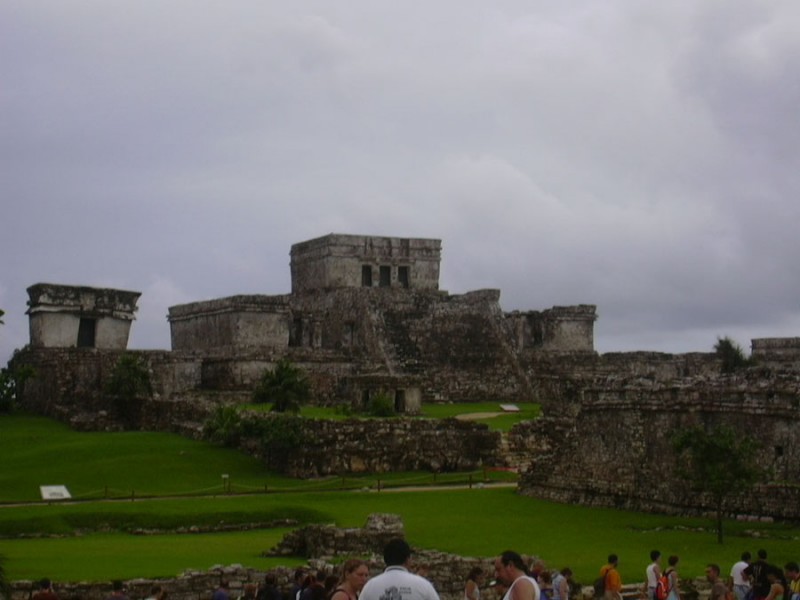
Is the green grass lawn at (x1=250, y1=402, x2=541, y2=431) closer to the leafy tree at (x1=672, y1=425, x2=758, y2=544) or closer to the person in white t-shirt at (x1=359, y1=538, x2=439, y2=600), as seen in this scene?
the leafy tree at (x1=672, y1=425, x2=758, y2=544)

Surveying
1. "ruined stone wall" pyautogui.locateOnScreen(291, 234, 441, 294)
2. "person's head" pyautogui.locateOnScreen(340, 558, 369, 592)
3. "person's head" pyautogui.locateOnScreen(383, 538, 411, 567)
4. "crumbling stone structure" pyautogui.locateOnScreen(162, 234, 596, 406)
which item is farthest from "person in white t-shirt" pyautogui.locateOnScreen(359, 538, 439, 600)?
"ruined stone wall" pyautogui.locateOnScreen(291, 234, 441, 294)

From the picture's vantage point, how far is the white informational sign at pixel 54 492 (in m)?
32.6

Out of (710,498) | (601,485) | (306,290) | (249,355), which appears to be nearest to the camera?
(710,498)

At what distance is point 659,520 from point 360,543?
6932 millimetres

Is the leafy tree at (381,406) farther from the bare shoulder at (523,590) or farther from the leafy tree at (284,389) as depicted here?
the bare shoulder at (523,590)

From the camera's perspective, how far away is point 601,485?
31688 mm

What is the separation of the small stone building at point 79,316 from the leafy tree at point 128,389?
162 inches

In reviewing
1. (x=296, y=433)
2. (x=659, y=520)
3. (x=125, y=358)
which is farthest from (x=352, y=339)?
(x=659, y=520)

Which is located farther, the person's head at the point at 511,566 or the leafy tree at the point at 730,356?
the leafy tree at the point at 730,356

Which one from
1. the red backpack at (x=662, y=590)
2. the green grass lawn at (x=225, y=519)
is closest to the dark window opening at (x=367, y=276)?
the green grass lawn at (x=225, y=519)

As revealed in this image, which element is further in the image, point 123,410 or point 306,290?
point 306,290

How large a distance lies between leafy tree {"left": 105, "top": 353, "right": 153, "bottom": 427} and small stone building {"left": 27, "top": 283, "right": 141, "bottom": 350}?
4119mm

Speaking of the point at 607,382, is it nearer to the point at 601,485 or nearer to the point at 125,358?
the point at 601,485

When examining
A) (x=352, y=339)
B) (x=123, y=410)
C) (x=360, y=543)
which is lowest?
(x=360, y=543)
